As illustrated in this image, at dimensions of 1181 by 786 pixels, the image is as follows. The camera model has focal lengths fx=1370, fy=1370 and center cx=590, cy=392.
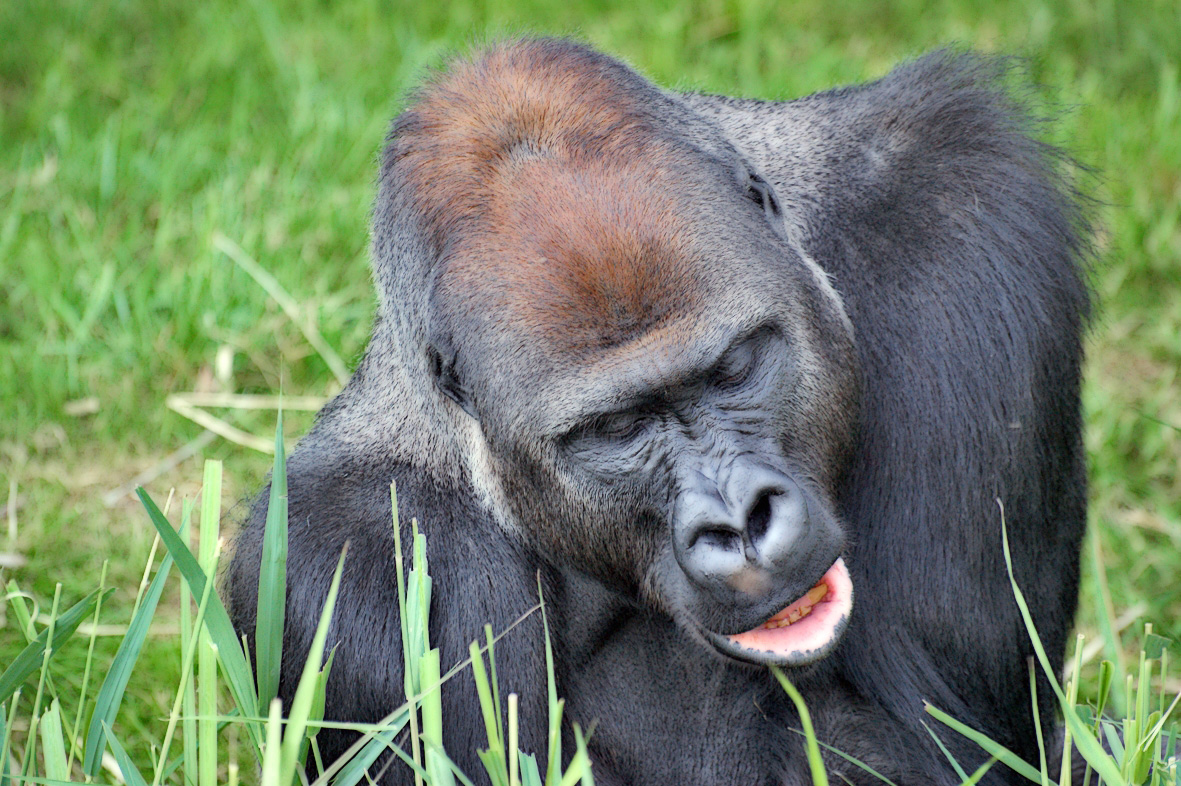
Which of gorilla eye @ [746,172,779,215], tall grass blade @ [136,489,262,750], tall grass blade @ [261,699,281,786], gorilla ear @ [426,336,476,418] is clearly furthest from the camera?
gorilla eye @ [746,172,779,215]

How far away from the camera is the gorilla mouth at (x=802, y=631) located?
3074mm

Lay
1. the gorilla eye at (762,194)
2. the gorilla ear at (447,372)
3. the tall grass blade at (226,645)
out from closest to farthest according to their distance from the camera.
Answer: the tall grass blade at (226,645)
the gorilla ear at (447,372)
the gorilla eye at (762,194)

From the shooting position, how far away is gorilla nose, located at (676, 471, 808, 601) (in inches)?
114

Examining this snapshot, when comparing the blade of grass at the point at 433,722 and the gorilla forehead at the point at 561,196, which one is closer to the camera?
the blade of grass at the point at 433,722

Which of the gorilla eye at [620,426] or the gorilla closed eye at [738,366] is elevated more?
the gorilla closed eye at [738,366]

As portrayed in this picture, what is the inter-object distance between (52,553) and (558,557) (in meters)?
2.43

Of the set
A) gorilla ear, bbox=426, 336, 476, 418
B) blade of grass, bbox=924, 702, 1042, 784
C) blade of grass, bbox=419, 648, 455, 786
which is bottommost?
blade of grass, bbox=924, 702, 1042, 784

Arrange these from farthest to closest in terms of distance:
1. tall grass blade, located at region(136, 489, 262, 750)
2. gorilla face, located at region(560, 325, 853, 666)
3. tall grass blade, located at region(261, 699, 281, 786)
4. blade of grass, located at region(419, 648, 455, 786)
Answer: tall grass blade, located at region(136, 489, 262, 750) → gorilla face, located at region(560, 325, 853, 666) → blade of grass, located at region(419, 648, 455, 786) → tall grass blade, located at region(261, 699, 281, 786)

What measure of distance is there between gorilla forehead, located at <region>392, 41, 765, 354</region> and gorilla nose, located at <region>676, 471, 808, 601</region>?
1.40 ft

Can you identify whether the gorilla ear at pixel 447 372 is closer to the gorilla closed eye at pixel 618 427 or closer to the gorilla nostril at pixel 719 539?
the gorilla closed eye at pixel 618 427

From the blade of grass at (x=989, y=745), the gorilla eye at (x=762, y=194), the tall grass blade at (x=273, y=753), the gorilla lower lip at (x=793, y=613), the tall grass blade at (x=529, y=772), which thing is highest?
the gorilla eye at (x=762, y=194)

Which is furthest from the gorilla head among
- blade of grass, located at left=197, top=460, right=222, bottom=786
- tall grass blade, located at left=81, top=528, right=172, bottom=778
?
tall grass blade, located at left=81, top=528, right=172, bottom=778

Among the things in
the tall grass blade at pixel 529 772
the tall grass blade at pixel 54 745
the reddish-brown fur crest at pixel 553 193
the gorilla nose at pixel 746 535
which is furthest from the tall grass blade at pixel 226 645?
the gorilla nose at pixel 746 535

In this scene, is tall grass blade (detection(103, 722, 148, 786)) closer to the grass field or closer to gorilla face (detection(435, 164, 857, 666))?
gorilla face (detection(435, 164, 857, 666))
